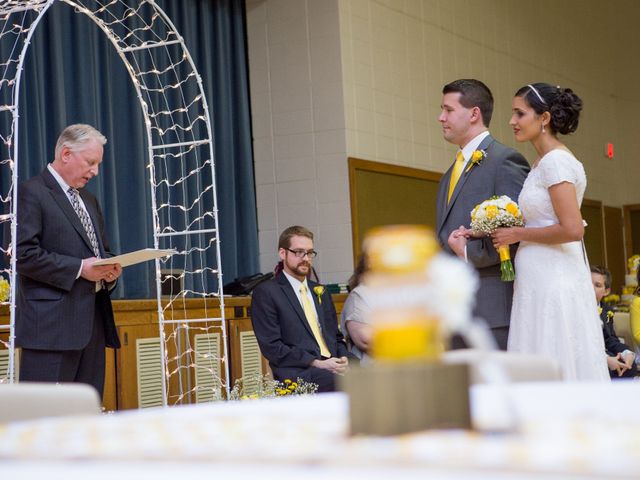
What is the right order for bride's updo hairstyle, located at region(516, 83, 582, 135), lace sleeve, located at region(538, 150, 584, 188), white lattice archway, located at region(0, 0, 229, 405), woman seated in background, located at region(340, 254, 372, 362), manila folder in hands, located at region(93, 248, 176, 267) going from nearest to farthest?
1. lace sleeve, located at region(538, 150, 584, 188)
2. bride's updo hairstyle, located at region(516, 83, 582, 135)
3. manila folder in hands, located at region(93, 248, 176, 267)
4. woman seated in background, located at region(340, 254, 372, 362)
5. white lattice archway, located at region(0, 0, 229, 405)

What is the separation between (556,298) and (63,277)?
176 centimetres

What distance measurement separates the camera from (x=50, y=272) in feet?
12.0

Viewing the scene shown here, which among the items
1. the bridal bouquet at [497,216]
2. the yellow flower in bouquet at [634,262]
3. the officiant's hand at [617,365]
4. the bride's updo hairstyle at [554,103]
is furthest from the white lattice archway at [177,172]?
the bride's updo hairstyle at [554,103]

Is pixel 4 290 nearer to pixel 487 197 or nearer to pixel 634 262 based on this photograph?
pixel 487 197

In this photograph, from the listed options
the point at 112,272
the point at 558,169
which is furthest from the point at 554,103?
the point at 112,272

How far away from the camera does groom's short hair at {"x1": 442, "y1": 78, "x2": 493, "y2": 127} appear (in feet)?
12.3

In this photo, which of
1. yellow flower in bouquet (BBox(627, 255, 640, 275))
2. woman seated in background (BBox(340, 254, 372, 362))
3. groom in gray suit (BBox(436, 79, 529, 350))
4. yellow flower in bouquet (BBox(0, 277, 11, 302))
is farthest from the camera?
yellow flower in bouquet (BBox(627, 255, 640, 275))

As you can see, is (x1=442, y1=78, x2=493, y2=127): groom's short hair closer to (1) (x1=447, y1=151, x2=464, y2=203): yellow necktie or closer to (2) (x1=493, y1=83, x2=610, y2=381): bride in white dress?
(1) (x1=447, y1=151, x2=464, y2=203): yellow necktie

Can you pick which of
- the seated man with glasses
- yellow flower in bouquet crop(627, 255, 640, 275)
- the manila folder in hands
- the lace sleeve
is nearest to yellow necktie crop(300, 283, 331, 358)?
the seated man with glasses

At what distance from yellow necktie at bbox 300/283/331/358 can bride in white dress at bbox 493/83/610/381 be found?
1683 millimetres

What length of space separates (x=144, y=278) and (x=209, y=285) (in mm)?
643

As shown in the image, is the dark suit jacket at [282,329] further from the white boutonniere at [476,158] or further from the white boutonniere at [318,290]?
the white boutonniere at [476,158]

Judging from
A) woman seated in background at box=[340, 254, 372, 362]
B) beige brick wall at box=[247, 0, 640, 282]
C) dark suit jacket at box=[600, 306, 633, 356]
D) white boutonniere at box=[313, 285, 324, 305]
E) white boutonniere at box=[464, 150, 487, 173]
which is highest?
beige brick wall at box=[247, 0, 640, 282]

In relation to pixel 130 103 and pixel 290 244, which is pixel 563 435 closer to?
pixel 290 244
